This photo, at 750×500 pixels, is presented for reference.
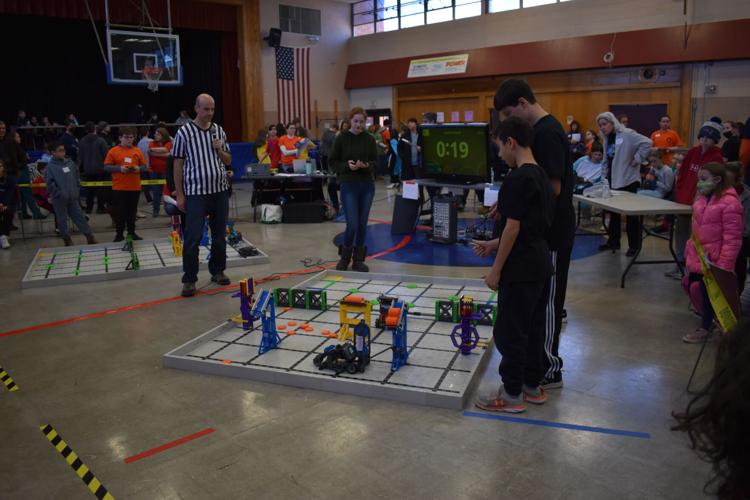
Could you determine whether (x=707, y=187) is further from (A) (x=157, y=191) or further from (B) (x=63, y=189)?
(A) (x=157, y=191)

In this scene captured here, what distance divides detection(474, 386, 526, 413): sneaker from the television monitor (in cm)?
436

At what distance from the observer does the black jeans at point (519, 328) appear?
300cm

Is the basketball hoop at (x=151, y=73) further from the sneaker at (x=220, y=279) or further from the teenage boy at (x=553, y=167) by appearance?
the teenage boy at (x=553, y=167)

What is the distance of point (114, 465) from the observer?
280cm

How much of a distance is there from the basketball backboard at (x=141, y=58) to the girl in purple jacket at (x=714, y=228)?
32.4ft

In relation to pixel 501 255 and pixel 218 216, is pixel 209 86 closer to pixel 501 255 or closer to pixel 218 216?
pixel 218 216

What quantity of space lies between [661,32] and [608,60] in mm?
1209

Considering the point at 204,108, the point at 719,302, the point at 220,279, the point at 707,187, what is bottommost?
the point at 220,279

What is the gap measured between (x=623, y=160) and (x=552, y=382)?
444 cm

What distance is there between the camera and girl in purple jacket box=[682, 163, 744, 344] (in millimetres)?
4207

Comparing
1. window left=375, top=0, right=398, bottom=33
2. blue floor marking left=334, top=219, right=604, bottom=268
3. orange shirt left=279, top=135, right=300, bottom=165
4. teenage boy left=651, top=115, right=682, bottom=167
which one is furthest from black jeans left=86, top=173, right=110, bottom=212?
window left=375, top=0, right=398, bottom=33

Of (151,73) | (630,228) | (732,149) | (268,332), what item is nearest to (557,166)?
(268,332)

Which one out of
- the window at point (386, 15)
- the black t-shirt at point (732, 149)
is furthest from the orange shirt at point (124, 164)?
the window at point (386, 15)

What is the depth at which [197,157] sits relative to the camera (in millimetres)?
5492
